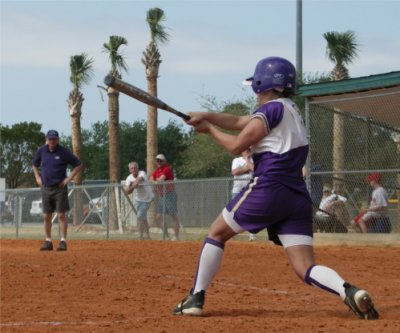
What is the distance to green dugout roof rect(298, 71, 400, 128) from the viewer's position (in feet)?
54.7

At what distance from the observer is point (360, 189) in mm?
18047

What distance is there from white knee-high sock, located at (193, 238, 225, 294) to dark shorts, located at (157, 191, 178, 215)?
1277cm

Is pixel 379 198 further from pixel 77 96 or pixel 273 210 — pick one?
pixel 77 96

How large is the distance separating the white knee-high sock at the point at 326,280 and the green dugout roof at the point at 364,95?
385 inches

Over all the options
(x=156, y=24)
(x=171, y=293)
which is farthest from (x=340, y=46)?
(x=171, y=293)

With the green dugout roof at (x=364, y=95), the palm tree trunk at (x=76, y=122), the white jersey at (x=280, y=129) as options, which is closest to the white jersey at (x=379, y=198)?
the green dugout roof at (x=364, y=95)

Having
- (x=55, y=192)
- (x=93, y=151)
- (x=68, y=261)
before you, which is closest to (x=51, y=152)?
(x=55, y=192)

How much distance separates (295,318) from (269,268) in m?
5.02

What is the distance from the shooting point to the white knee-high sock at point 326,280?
687 cm

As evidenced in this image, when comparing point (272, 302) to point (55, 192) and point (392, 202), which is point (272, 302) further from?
point (392, 202)

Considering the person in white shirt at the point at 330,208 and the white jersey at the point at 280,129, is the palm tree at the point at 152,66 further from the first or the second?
the white jersey at the point at 280,129

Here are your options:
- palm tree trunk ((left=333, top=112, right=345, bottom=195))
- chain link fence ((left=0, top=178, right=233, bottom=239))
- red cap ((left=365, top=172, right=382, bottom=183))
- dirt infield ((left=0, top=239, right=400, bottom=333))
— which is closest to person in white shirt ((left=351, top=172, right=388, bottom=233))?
red cap ((left=365, top=172, right=382, bottom=183))

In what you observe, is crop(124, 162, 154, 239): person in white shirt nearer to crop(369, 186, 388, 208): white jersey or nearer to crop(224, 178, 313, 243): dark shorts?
crop(369, 186, 388, 208): white jersey

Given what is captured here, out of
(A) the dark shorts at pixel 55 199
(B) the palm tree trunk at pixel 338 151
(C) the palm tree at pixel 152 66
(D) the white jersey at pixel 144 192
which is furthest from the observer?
(C) the palm tree at pixel 152 66
